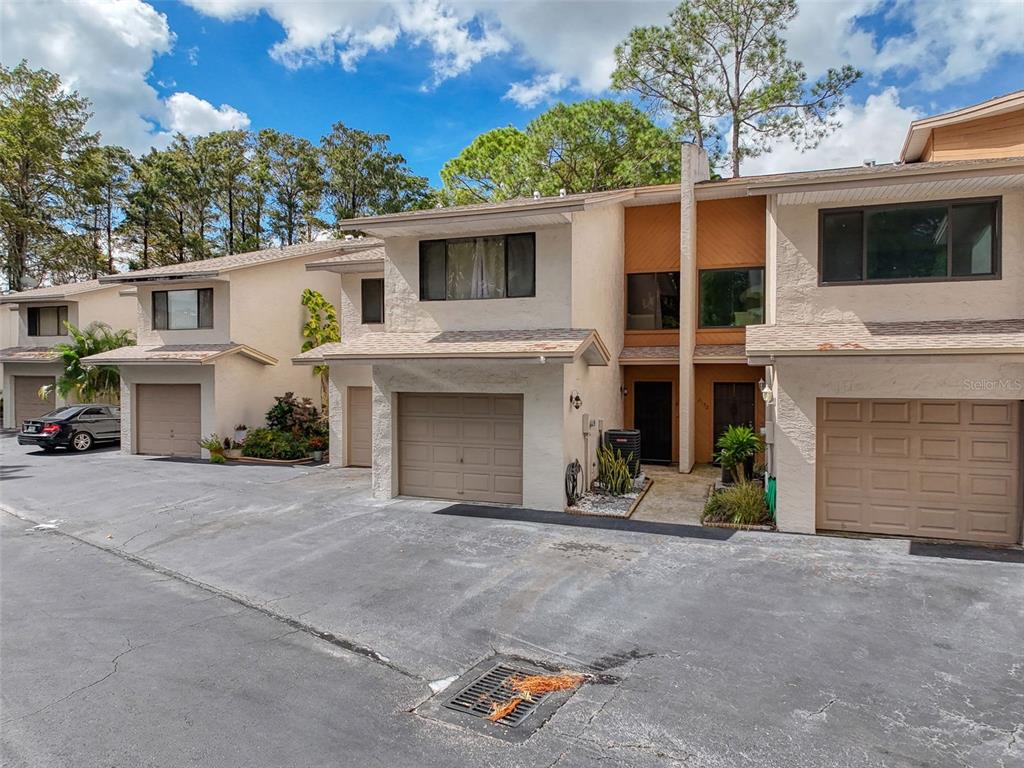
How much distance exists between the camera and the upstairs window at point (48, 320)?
2573 centimetres

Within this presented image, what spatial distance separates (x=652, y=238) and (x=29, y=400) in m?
27.7

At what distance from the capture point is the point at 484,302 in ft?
43.3

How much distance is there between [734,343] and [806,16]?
16.3m

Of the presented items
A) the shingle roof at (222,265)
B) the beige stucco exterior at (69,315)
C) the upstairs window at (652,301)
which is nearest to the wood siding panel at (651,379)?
the upstairs window at (652,301)

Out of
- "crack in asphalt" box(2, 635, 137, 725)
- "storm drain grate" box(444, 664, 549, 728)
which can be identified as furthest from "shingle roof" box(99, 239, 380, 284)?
"storm drain grate" box(444, 664, 549, 728)

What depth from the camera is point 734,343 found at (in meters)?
17.3

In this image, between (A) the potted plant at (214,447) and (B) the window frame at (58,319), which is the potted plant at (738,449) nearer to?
(A) the potted plant at (214,447)

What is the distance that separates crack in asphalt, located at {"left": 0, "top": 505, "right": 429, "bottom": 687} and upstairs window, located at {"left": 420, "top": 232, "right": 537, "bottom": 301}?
743 cm

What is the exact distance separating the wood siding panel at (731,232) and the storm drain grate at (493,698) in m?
14.4

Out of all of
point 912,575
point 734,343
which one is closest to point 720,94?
point 734,343


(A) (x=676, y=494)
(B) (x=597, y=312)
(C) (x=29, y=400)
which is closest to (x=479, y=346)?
(B) (x=597, y=312)

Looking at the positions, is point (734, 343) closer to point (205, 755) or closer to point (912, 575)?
point (912, 575)

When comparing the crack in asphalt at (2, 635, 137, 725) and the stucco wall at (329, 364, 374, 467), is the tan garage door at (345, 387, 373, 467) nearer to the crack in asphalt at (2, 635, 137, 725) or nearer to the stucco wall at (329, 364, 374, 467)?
the stucco wall at (329, 364, 374, 467)

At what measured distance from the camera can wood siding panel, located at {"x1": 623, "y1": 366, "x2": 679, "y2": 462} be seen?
17719mm
